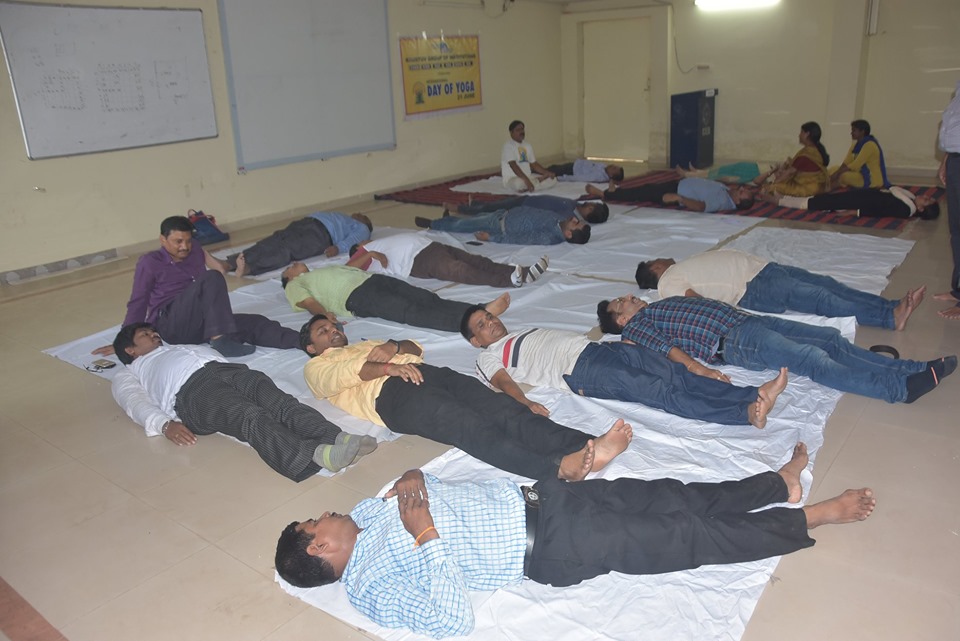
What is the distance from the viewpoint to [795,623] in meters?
1.89

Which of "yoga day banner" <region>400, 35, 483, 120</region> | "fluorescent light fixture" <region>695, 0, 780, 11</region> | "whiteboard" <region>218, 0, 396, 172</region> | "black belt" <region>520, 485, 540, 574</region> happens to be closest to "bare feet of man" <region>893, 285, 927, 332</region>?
"black belt" <region>520, 485, 540, 574</region>

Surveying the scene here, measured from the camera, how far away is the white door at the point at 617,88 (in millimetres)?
10352

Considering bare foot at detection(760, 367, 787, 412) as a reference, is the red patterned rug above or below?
above

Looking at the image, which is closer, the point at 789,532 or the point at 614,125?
the point at 789,532

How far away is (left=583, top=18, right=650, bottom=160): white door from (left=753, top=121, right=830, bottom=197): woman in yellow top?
3.71m

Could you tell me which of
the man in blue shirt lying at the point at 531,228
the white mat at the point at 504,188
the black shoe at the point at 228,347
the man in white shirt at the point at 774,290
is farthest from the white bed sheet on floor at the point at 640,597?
the white mat at the point at 504,188

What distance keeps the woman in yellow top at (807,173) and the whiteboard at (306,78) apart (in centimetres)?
443

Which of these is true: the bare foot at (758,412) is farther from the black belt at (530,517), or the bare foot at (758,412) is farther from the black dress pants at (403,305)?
the black dress pants at (403,305)

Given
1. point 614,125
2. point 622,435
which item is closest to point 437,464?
point 622,435

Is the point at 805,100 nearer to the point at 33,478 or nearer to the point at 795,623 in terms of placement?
the point at 795,623

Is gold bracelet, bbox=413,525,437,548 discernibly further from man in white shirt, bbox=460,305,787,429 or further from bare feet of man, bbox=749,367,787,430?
bare feet of man, bbox=749,367,787,430

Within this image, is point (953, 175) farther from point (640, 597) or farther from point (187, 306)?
point (187, 306)

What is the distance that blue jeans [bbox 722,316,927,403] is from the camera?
294 cm

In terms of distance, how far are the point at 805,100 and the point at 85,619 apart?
962 centimetres
